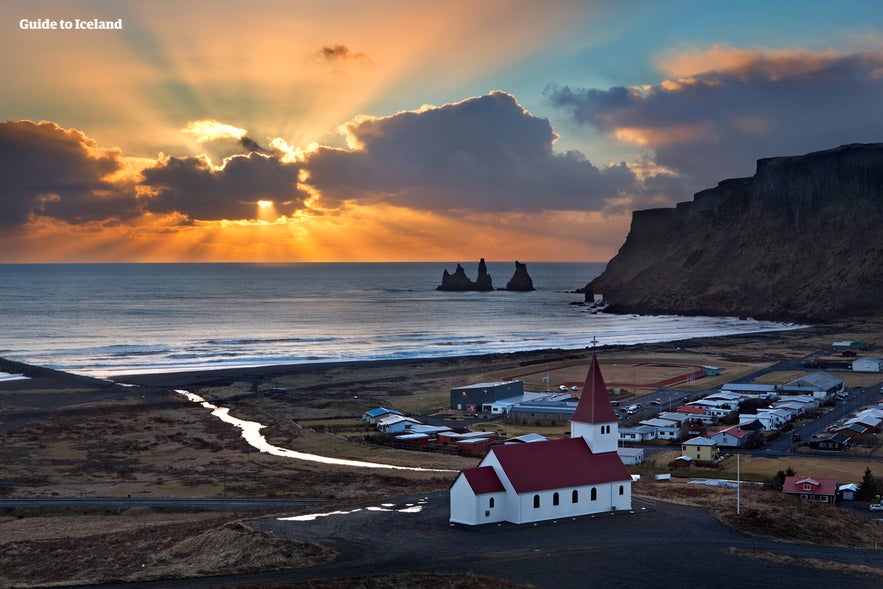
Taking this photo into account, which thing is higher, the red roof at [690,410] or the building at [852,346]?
the building at [852,346]

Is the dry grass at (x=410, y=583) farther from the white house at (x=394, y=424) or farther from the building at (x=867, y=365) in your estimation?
the building at (x=867, y=365)

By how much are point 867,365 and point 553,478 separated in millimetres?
82927

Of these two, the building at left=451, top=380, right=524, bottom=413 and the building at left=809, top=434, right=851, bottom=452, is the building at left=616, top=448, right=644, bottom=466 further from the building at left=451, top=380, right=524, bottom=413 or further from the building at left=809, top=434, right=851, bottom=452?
the building at left=451, top=380, right=524, bottom=413

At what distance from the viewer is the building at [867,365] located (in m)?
110

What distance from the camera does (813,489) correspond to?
169 ft

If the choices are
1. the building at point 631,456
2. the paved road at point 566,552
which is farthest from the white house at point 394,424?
the paved road at point 566,552

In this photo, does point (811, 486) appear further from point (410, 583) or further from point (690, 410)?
point (690, 410)

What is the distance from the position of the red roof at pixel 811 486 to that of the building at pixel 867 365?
213 ft

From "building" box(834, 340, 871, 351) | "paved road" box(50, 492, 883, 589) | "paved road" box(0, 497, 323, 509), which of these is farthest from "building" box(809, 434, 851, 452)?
"building" box(834, 340, 871, 351)

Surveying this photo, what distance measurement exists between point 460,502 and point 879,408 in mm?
56336

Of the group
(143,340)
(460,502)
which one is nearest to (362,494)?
(460,502)

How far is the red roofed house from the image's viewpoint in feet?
167

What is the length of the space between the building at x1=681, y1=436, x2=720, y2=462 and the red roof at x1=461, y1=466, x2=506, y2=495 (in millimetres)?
27799

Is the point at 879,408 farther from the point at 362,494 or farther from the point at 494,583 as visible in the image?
the point at 494,583
